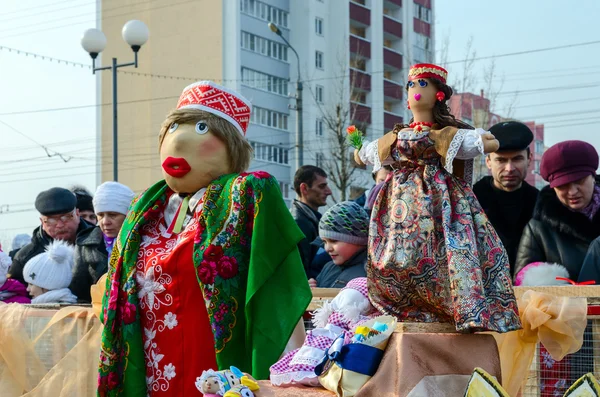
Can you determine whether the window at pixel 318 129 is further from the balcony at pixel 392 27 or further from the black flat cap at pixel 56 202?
the black flat cap at pixel 56 202

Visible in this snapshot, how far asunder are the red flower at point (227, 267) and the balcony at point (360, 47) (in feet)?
132

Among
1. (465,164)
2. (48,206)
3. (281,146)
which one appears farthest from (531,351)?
(281,146)

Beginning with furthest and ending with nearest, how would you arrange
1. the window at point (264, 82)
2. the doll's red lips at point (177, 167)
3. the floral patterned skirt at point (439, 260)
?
1. the window at point (264, 82)
2. the doll's red lips at point (177, 167)
3. the floral patterned skirt at point (439, 260)

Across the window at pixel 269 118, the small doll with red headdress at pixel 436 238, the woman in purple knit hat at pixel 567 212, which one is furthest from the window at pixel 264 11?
the small doll with red headdress at pixel 436 238

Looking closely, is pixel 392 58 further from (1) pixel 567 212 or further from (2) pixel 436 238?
(2) pixel 436 238

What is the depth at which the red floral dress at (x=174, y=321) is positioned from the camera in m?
3.90

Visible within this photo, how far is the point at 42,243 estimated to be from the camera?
6938 millimetres

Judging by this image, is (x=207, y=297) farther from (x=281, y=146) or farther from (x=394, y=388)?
(x=281, y=146)

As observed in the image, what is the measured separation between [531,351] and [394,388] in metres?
0.92

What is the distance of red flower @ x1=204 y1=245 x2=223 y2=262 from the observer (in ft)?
12.8

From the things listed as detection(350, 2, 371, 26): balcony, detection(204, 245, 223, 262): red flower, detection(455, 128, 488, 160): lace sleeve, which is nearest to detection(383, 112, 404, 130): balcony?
detection(350, 2, 371, 26): balcony

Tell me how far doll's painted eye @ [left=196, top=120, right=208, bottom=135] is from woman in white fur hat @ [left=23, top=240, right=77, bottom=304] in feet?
7.24

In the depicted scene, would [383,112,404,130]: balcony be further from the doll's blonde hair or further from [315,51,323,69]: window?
the doll's blonde hair

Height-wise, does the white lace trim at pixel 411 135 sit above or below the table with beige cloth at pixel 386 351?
above
